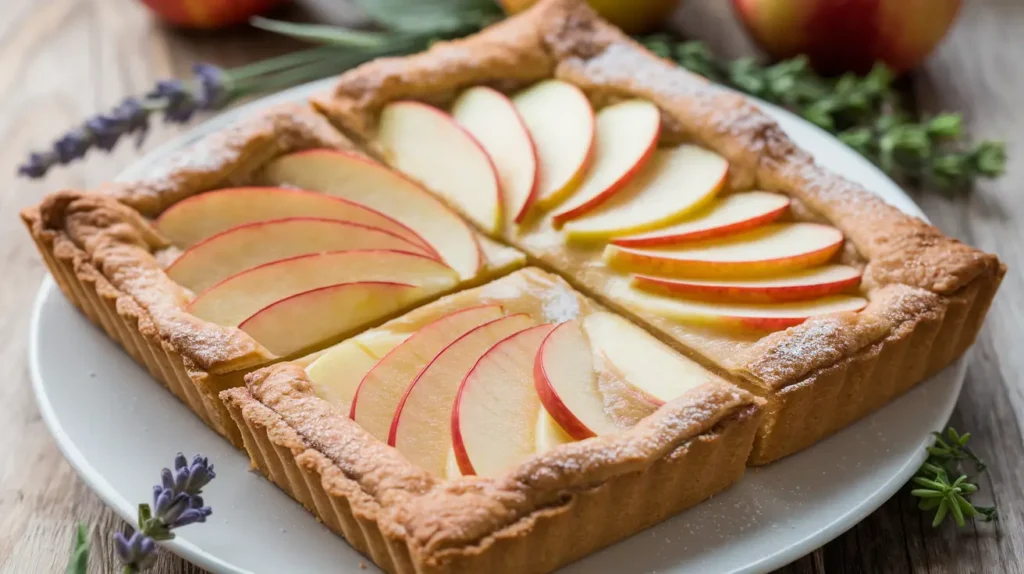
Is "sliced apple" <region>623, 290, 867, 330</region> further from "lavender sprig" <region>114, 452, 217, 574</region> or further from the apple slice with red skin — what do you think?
"lavender sprig" <region>114, 452, 217, 574</region>

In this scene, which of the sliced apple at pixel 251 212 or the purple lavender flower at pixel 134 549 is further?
the sliced apple at pixel 251 212

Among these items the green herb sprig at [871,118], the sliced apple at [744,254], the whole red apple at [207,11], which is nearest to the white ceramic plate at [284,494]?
the sliced apple at [744,254]

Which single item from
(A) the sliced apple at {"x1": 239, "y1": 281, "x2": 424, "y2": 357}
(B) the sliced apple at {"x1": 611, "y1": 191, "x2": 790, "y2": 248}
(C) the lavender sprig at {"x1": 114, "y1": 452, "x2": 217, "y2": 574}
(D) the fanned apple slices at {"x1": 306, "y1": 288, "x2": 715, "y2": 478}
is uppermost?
(B) the sliced apple at {"x1": 611, "y1": 191, "x2": 790, "y2": 248}

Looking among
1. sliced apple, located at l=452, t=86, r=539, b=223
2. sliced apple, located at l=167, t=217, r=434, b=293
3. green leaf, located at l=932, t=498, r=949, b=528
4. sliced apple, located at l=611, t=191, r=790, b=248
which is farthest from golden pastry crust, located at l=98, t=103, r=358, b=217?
green leaf, located at l=932, t=498, r=949, b=528

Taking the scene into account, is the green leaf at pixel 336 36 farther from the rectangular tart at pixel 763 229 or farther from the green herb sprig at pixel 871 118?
the green herb sprig at pixel 871 118

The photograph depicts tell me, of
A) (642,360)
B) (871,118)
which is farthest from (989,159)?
(642,360)

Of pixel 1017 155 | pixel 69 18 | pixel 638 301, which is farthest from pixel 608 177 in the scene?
pixel 69 18

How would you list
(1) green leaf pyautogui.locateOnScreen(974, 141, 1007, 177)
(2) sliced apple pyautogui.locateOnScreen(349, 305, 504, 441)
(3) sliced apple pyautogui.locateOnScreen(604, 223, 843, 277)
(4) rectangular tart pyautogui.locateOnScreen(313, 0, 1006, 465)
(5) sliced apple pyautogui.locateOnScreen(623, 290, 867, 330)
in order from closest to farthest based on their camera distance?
(2) sliced apple pyautogui.locateOnScreen(349, 305, 504, 441) < (4) rectangular tart pyautogui.locateOnScreen(313, 0, 1006, 465) < (5) sliced apple pyautogui.locateOnScreen(623, 290, 867, 330) < (3) sliced apple pyautogui.locateOnScreen(604, 223, 843, 277) < (1) green leaf pyautogui.locateOnScreen(974, 141, 1007, 177)
